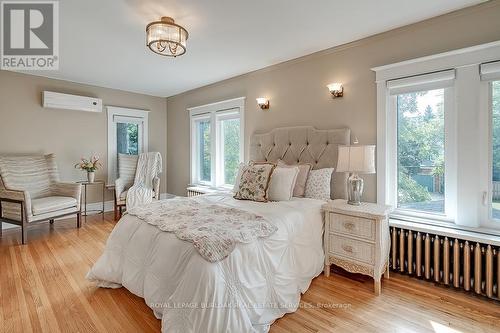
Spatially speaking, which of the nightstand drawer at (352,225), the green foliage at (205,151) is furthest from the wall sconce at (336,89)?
the green foliage at (205,151)

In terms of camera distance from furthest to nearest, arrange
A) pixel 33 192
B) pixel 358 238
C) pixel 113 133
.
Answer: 1. pixel 113 133
2. pixel 33 192
3. pixel 358 238

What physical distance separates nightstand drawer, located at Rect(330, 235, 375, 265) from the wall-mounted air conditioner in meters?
4.65

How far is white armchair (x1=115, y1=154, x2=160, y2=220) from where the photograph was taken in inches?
177

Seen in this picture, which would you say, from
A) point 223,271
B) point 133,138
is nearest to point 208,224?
point 223,271

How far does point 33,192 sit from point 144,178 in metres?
1.64

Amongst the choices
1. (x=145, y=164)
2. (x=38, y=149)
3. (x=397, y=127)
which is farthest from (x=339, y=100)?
(x=38, y=149)

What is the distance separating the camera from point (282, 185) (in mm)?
2654

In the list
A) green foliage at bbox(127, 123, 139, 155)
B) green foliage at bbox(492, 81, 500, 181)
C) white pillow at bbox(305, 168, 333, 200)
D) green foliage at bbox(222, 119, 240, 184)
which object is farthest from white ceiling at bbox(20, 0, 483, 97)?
green foliage at bbox(127, 123, 139, 155)

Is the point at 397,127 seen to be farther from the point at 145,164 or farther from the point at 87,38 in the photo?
the point at 145,164

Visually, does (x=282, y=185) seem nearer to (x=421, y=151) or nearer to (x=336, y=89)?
(x=336, y=89)

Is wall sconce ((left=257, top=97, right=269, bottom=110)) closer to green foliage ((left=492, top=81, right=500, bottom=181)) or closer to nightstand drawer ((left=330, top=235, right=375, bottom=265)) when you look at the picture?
nightstand drawer ((left=330, top=235, right=375, bottom=265))

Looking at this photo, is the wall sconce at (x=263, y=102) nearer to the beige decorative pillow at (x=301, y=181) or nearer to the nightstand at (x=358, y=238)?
the beige decorative pillow at (x=301, y=181)

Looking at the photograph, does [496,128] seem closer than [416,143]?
Yes

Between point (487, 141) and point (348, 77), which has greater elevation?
point (348, 77)
